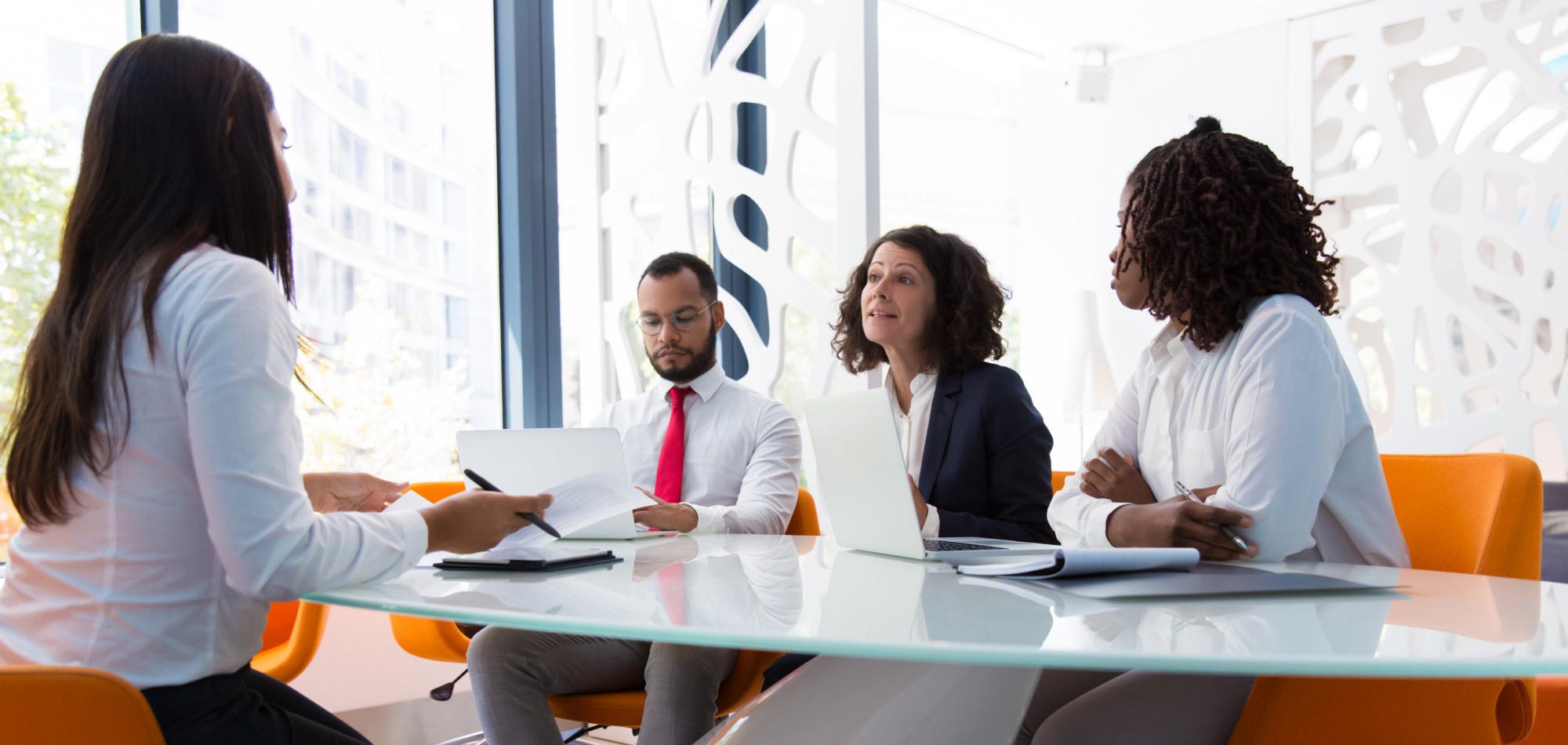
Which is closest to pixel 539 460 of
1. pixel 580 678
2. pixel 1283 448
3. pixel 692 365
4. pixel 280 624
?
pixel 580 678

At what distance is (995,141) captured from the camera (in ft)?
25.6

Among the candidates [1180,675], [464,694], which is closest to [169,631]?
[1180,675]

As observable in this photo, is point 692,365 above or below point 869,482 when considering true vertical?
above

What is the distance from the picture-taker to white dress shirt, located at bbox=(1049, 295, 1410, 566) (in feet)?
5.20

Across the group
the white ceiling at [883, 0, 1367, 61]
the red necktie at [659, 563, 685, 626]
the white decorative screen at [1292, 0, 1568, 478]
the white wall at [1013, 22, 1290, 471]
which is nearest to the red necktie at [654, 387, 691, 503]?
the red necktie at [659, 563, 685, 626]

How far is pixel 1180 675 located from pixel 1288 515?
11.1 inches

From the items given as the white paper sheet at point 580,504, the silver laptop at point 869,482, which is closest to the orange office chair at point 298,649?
the white paper sheet at point 580,504

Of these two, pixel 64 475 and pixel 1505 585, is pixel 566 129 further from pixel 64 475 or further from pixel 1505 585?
pixel 1505 585

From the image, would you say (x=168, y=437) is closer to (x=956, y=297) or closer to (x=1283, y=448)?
(x=1283, y=448)

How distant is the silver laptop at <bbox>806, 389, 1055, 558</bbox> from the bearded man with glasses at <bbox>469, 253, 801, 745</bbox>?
28 centimetres

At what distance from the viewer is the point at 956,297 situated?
2.79m

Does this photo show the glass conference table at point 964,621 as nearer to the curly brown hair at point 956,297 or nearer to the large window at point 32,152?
the curly brown hair at point 956,297

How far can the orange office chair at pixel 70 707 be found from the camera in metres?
1.12

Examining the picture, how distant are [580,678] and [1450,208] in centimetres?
485
